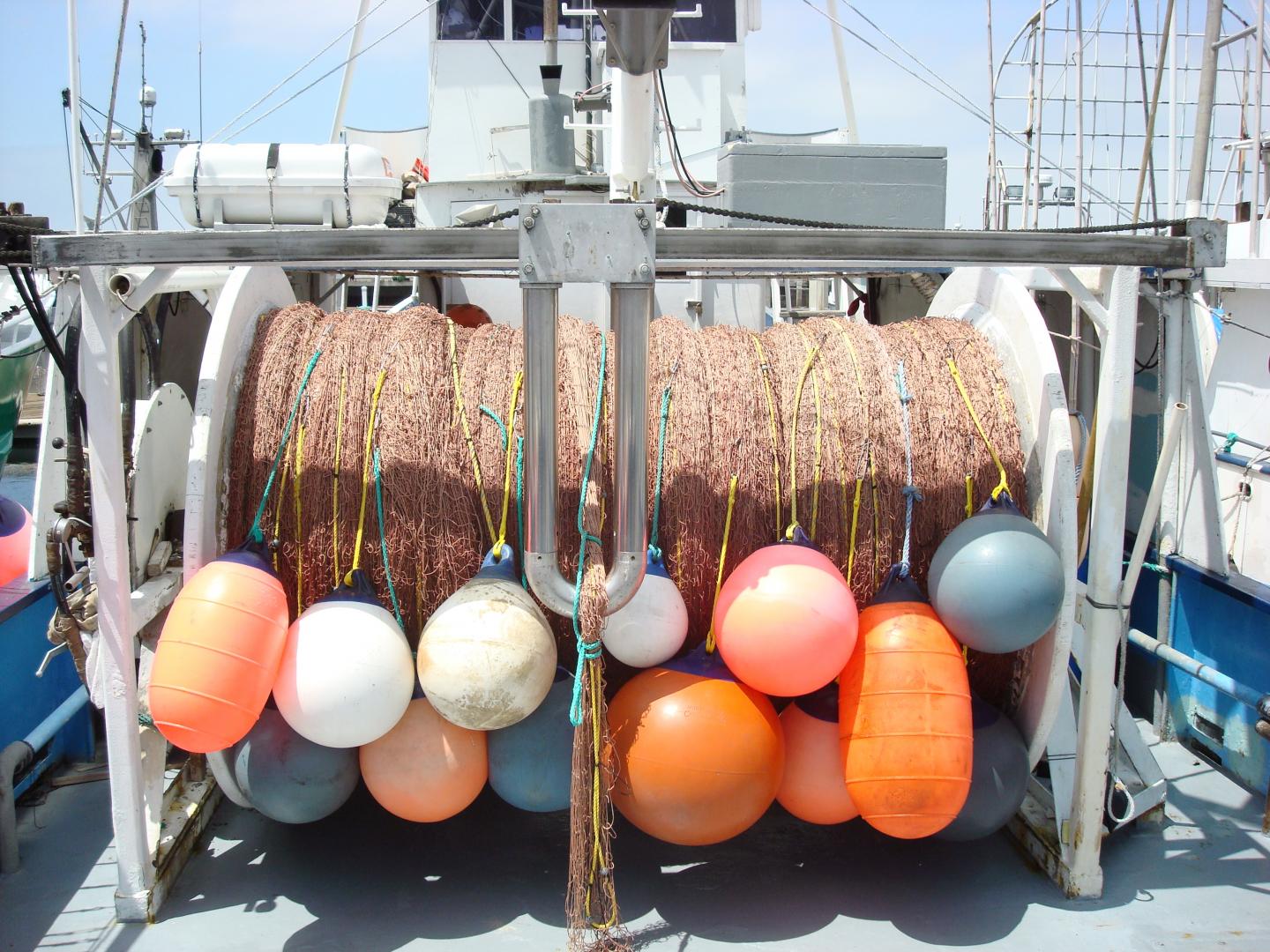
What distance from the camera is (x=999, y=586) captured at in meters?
3.83

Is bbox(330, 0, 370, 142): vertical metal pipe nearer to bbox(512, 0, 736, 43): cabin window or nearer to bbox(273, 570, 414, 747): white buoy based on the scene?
bbox(512, 0, 736, 43): cabin window

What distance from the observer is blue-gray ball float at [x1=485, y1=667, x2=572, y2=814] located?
157 inches

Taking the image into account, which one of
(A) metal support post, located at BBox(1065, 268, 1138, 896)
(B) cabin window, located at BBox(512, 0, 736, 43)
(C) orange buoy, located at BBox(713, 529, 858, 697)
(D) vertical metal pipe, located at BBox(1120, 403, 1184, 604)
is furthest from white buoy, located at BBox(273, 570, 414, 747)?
(B) cabin window, located at BBox(512, 0, 736, 43)

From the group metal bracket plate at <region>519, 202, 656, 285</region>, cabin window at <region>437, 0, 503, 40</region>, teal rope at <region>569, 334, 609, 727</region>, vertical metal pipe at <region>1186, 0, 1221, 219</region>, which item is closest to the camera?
metal bracket plate at <region>519, 202, 656, 285</region>

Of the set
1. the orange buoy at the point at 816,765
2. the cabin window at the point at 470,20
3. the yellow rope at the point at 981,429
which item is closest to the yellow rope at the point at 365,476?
the orange buoy at the point at 816,765

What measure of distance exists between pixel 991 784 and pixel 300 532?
2.82m

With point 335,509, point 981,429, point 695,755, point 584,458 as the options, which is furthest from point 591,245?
point 981,429

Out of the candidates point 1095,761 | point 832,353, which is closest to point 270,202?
point 832,353

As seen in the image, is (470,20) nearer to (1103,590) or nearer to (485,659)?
(485,659)

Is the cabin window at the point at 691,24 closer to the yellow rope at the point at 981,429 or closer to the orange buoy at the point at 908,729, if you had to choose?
the yellow rope at the point at 981,429

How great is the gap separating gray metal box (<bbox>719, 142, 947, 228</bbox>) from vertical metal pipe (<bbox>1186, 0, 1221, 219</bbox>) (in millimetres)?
1737

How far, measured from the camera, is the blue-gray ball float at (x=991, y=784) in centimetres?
405

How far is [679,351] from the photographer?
14.9 ft

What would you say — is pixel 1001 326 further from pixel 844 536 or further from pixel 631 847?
pixel 631 847
